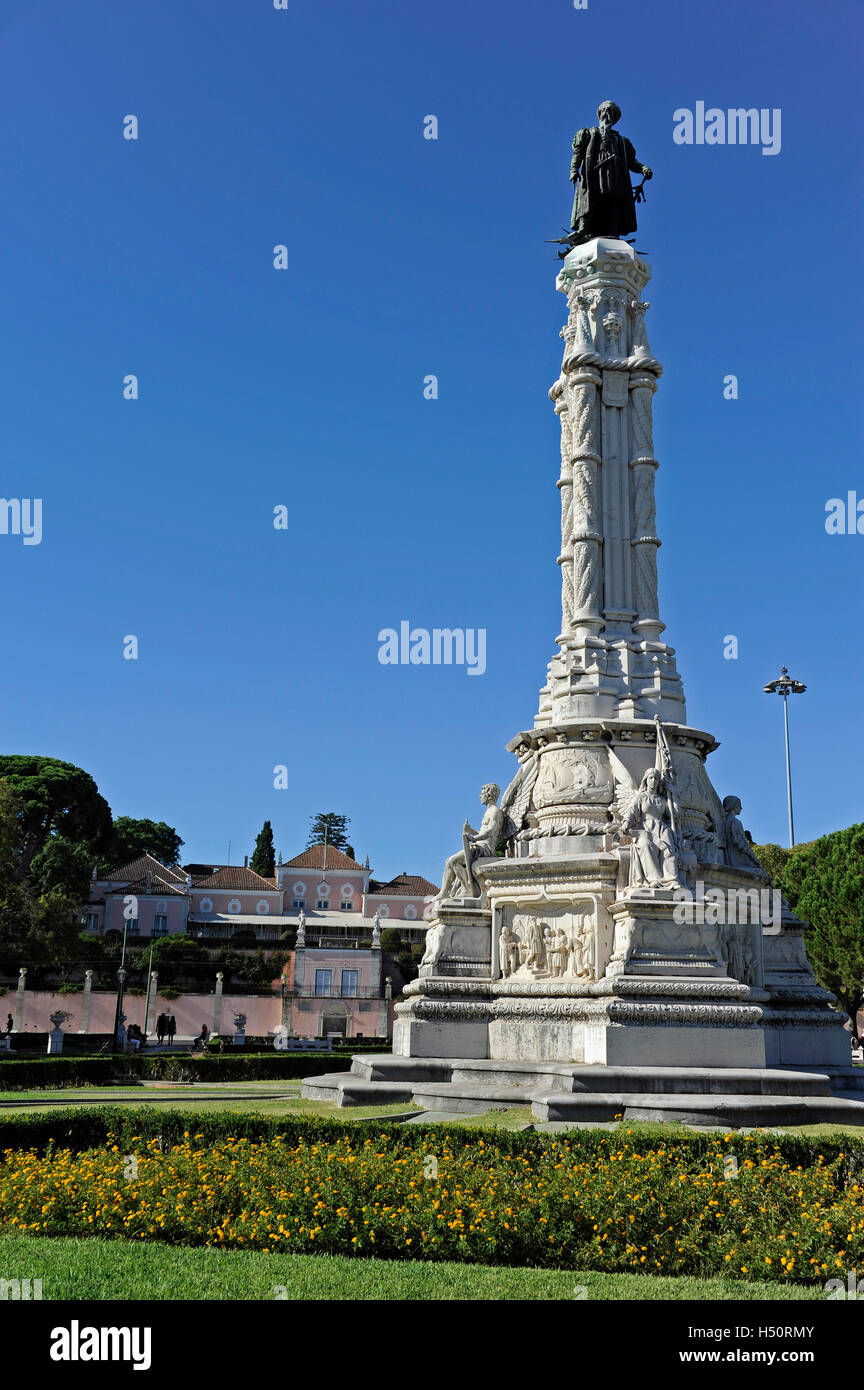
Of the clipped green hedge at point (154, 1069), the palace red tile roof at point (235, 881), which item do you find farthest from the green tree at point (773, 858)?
the palace red tile roof at point (235, 881)

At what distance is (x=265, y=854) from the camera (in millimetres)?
90562

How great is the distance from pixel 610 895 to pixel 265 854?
2936 inches

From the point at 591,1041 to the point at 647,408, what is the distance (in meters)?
13.7

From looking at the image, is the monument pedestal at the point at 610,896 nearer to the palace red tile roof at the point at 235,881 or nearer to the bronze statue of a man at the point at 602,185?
the bronze statue of a man at the point at 602,185

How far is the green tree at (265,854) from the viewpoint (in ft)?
292

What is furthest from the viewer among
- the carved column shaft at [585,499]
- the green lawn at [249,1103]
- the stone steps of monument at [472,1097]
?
the carved column shaft at [585,499]

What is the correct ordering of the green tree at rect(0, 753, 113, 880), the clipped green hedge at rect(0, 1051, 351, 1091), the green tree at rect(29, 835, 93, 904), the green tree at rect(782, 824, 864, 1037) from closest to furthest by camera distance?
the clipped green hedge at rect(0, 1051, 351, 1091)
the green tree at rect(782, 824, 864, 1037)
the green tree at rect(29, 835, 93, 904)
the green tree at rect(0, 753, 113, 880)

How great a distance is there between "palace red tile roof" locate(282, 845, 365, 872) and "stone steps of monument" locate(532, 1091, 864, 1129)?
220 ft

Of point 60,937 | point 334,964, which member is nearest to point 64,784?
point 334,964

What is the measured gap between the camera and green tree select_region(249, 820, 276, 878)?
292 feet

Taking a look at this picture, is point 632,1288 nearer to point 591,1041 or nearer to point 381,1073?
point 591,1041

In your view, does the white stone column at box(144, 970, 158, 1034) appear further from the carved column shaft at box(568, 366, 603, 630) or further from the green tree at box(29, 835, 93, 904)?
the carved column shaft at box(568, 366, 603, 630)

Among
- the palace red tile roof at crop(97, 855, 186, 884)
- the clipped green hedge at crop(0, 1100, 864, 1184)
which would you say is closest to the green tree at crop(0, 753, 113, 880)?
the palace red tile roof at crop(97, 855, 186, 884)

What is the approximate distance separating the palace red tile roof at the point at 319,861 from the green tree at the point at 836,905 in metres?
43.1
